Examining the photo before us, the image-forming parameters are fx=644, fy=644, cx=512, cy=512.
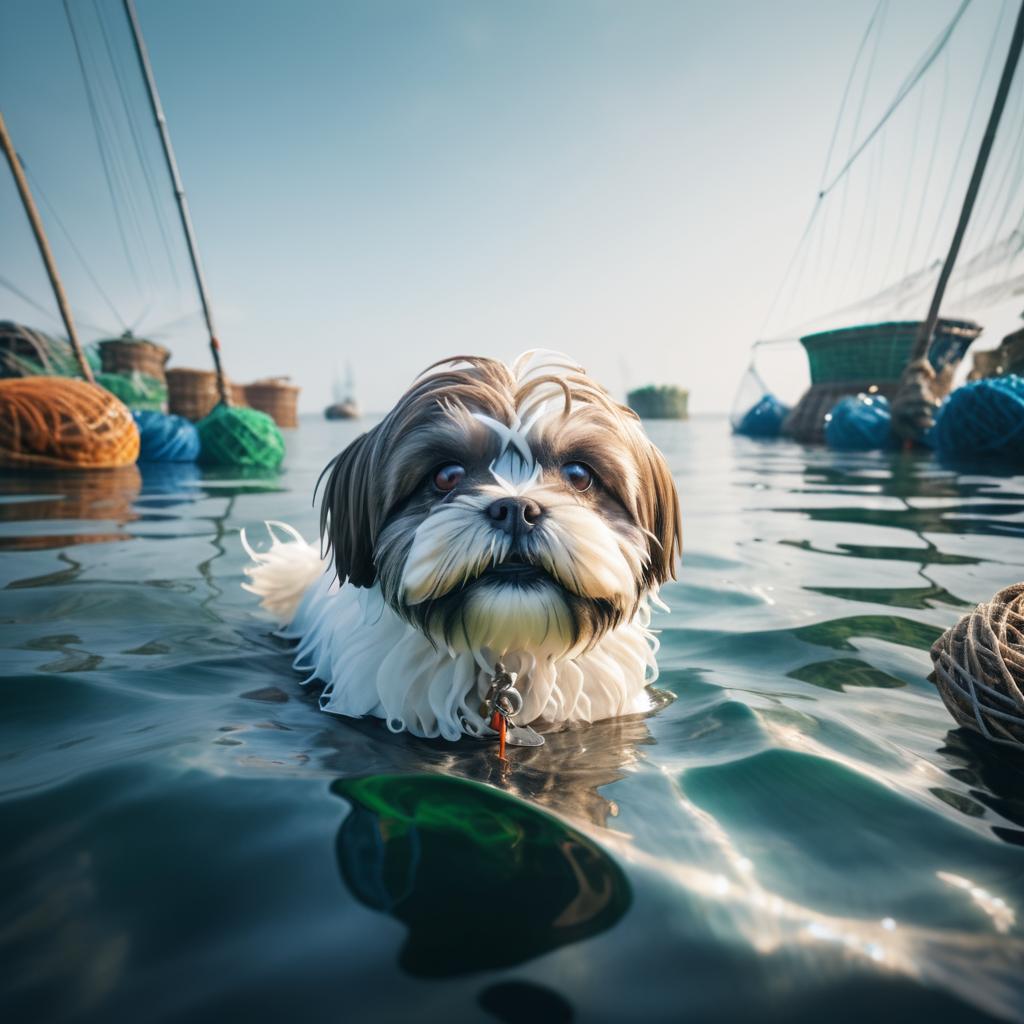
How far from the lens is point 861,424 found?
20.6 meters

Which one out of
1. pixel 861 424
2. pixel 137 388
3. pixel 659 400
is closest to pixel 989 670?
pixel 861 424

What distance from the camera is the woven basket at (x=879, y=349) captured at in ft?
82.5

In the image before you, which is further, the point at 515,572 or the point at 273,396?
the point at 273,396

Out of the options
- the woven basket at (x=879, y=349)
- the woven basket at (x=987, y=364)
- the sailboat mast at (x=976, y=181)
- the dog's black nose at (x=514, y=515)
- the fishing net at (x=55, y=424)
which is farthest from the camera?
the woven basket at (x=879, y=349)

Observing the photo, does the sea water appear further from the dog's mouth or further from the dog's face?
the dog's mouth

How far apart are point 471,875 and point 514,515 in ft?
3.23

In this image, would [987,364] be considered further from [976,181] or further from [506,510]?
[506,510]

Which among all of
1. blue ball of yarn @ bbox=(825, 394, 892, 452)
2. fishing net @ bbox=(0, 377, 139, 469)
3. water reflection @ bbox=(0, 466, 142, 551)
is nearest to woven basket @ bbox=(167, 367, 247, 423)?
fishing net @ bbox=(0, 377, 139, 469)

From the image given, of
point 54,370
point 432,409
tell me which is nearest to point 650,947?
point 432,409

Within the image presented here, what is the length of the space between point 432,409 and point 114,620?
2634mm

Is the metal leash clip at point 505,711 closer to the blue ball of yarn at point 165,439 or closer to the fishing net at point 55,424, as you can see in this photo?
the fishing net at point 55,424

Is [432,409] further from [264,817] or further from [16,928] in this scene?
[16,928]

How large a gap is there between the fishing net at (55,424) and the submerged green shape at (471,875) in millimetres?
11873

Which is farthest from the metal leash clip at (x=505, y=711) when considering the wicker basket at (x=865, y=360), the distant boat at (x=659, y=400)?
the distant boat at (x=659, y=400)
